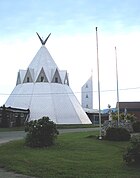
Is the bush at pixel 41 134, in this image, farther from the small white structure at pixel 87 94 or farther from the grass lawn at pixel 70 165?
the small white structure at pixel 87 94

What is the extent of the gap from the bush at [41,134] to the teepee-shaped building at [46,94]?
158ft

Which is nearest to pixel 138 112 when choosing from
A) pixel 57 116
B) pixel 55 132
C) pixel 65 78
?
pixel 65 78

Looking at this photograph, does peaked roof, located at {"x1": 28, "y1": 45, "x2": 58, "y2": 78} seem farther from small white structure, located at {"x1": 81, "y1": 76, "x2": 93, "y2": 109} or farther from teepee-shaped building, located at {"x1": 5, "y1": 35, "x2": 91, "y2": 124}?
small white structure, located at {"x1": 81, "y1": 76, "x2": 93, "y2": 109}

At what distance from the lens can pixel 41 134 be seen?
61.8 feet

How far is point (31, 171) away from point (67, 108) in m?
59.5

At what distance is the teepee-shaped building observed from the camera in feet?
227

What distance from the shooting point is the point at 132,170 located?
445 inches

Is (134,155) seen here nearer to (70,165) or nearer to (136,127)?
(70,165)

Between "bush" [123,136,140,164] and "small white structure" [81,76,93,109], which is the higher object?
"small white structure" [81,76,93,109]

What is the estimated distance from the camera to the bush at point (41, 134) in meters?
18.4

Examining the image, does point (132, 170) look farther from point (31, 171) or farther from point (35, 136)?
point (35, 136)

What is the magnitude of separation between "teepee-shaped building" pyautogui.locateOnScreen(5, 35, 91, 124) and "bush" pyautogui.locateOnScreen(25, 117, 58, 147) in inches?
1892

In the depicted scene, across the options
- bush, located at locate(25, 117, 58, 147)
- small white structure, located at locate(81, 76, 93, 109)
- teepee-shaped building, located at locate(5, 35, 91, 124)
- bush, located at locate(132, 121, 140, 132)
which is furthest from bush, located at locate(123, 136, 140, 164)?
small white structure, located at locate(81, 76, 93, 109)

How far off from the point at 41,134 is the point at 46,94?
54015 millimetres
